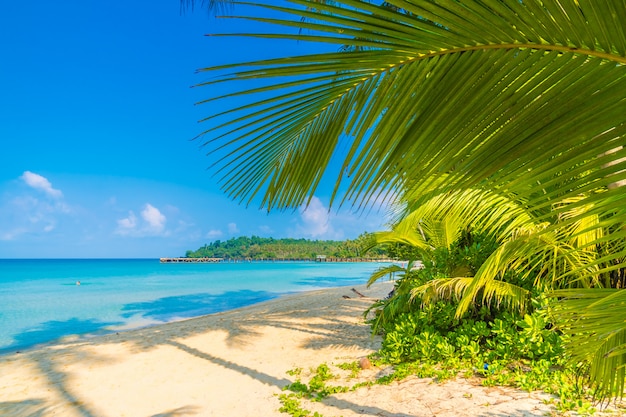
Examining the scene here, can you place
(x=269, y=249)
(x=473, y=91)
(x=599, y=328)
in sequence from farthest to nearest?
(x=269, y=249) < (x=599, y=328) < (x=473, y=91)

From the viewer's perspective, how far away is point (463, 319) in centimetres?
493

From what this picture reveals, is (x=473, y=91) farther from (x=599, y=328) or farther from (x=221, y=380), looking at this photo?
(x=221, y=380)

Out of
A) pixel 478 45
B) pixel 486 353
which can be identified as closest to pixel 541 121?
pixel 478 45

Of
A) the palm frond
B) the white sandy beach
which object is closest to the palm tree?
the palm frond

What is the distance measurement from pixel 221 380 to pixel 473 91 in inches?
237

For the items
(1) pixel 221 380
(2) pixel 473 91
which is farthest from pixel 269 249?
(2) pixel 473 91

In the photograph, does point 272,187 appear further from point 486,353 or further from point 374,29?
point 486,353

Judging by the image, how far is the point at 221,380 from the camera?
5586 millimetres

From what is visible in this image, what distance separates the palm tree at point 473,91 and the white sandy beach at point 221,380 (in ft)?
11.9

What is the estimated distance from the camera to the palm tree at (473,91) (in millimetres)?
503

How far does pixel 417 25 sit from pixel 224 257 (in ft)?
434

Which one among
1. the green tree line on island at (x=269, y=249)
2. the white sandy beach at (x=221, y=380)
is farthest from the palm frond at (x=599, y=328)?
the green tree line on island at (x=269, y=249)

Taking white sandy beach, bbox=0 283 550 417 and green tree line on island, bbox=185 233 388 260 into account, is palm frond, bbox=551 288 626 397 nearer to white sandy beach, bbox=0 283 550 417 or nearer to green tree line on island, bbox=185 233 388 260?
white sandy beach, bbox=0 283 550 417

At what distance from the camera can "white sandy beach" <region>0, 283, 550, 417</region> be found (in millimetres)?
3830
